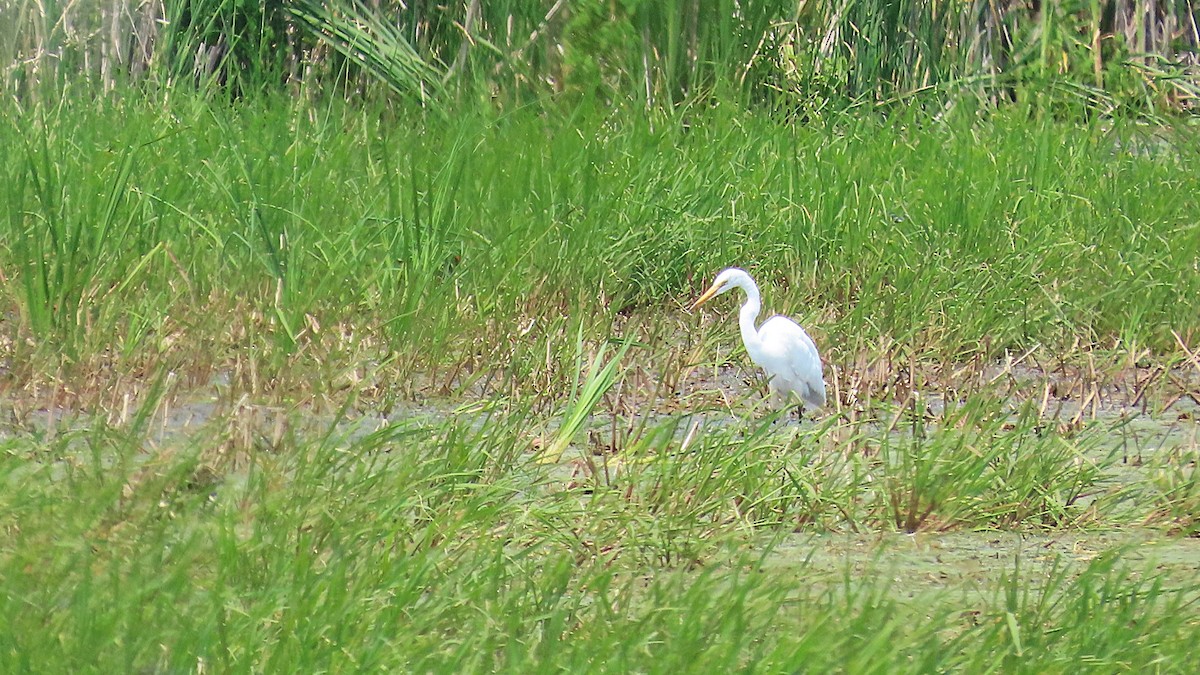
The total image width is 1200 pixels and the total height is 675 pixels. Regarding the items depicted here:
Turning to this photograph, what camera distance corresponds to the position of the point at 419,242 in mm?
4375

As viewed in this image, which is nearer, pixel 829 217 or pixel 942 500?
pixel 942 500

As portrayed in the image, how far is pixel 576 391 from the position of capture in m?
3.70

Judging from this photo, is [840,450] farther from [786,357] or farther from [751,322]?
[751,322]

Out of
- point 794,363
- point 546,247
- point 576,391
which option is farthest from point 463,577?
point 546,247

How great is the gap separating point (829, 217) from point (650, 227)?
52cm

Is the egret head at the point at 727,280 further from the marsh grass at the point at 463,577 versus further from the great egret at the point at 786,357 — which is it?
the marsh grass at the point at 463,577

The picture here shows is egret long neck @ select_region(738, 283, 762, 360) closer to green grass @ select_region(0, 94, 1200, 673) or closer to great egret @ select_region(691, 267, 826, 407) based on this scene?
great egret @ select_region(691, 267, 826, 407)

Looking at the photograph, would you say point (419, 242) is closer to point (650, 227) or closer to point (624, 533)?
point (650, 227)

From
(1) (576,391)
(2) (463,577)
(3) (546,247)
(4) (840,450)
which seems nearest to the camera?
(2) (463,577)

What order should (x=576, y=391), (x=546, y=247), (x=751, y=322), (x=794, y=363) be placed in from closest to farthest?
(x=576, y=391), (x=794, y=363), (x=751, y=322), (x=546, y=247)

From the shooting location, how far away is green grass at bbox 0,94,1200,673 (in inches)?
93.4

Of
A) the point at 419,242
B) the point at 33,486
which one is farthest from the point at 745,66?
the point at 33,486

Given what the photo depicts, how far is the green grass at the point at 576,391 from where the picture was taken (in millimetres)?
2373

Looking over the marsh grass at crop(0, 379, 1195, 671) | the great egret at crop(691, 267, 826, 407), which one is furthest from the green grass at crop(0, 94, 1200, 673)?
the great egret at crop(691, 267, 826, 407)
